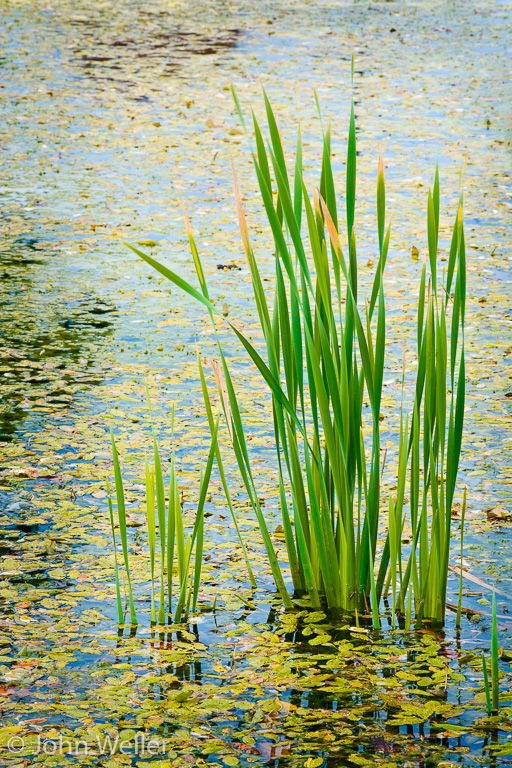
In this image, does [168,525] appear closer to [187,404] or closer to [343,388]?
[343,388]

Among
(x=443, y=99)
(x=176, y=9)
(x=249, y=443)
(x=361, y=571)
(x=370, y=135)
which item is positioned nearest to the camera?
(x=361, y=571)

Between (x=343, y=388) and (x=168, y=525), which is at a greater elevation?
(x=343, y=388)

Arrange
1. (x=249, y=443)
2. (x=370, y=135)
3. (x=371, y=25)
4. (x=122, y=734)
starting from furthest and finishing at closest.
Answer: (x=371, y=25)
(x=370, y=135)
(x=249, y=443)
(x=122, y=734)

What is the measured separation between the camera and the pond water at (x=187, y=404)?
189 centimetres

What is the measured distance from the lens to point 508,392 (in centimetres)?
367

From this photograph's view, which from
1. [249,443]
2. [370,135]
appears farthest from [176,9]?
[249,443]

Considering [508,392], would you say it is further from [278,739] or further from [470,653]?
[278,739]

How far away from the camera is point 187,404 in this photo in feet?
11.8

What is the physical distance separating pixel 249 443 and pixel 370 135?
5169 millimetres

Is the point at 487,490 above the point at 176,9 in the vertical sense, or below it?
Answer: below

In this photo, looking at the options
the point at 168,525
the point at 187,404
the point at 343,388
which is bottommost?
the point at 187,404

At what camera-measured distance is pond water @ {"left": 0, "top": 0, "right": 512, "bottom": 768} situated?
6.19ft

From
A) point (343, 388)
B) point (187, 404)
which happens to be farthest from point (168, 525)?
point (187, 404)

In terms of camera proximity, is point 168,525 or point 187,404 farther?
point 187,404
